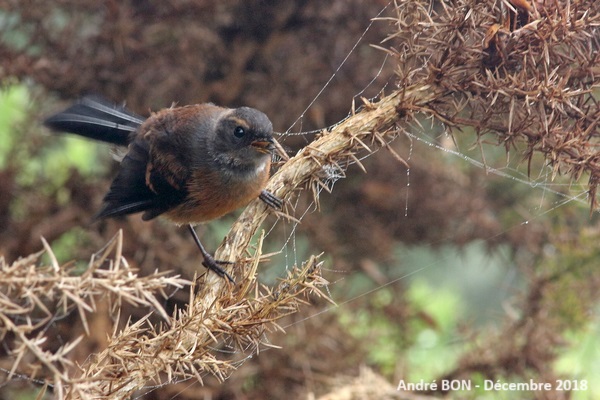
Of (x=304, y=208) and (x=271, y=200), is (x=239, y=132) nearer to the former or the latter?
(x=304, y=208)

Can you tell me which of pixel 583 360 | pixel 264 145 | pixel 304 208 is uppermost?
pixel 264 145

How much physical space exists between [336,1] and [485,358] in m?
1.77

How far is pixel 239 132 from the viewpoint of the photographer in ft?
9.36

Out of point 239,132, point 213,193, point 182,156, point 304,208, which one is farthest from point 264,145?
point 304,208

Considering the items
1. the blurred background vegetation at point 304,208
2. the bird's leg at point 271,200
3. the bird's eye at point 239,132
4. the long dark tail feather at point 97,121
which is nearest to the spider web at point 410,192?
the blurred background vegetation at point 304,208

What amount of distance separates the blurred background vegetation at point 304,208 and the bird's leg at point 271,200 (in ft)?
3.67

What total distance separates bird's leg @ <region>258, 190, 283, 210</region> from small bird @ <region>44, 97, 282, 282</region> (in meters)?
0.89

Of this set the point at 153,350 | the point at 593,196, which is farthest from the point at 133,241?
the point at 593,196

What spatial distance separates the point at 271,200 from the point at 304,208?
1506 millimetres

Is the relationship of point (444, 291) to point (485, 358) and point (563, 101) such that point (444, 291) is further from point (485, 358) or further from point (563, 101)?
point (563, 101)

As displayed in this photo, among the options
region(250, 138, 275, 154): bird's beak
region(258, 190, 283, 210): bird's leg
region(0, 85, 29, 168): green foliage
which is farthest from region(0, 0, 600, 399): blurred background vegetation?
region(258, 190, 283, 210): bird's leg

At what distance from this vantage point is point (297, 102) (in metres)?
3.31

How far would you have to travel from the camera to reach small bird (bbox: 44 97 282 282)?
2.77 m

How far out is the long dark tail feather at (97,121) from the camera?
272cm
